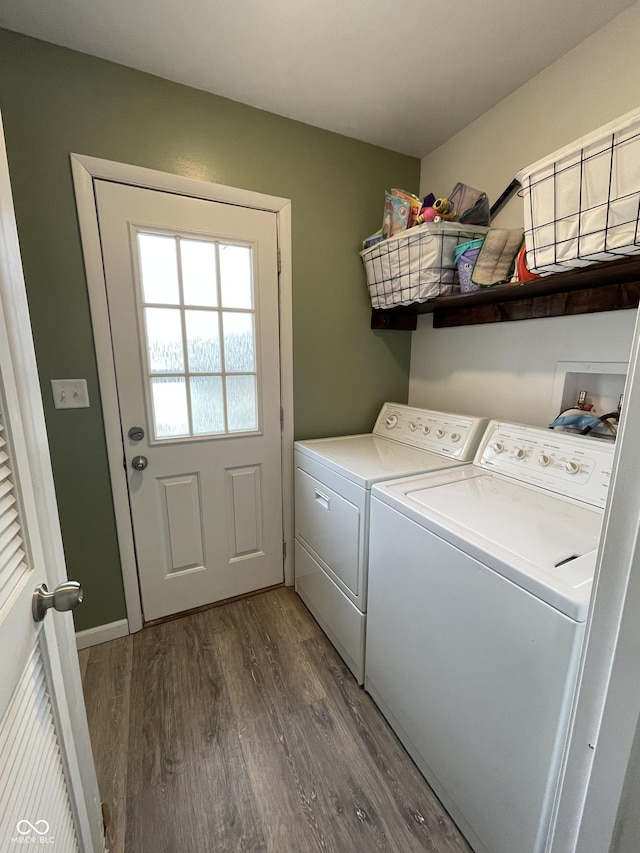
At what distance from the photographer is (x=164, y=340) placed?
1643 millimetres

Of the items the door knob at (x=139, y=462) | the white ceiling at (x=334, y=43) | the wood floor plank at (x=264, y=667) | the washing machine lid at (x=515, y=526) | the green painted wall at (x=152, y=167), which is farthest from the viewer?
the door knob at (x=139, y=462)

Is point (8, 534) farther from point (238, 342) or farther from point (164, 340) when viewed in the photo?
point (238, 342)

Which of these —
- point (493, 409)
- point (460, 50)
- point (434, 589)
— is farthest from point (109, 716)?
point (460, 50)

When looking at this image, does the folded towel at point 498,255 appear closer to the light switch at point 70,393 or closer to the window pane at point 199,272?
the window pane at point 199,272

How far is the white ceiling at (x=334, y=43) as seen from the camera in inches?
45.8

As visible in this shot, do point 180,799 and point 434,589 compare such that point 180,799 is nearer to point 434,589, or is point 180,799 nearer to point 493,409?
point 434,589

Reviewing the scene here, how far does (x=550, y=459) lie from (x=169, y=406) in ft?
5.32

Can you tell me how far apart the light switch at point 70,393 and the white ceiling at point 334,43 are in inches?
48.5

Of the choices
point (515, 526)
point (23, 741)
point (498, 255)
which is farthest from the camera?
point (498, 255)

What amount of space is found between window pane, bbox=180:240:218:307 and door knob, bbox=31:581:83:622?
1.32 metres

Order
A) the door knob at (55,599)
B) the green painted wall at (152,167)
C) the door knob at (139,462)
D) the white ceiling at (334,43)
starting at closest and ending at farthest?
1. the door knob at (55,599)
2. the white ceiling at (334,43)
3. the green painted wall at (152,167)
4. the door knob at (139,462)

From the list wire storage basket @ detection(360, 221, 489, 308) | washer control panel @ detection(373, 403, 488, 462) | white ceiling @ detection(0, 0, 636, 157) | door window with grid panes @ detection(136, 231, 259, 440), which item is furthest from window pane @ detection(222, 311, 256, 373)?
white ceiling @ detection(0, 0, 636, 157)

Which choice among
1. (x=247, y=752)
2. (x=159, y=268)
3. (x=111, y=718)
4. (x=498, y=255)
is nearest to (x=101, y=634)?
(x=111, y=718)

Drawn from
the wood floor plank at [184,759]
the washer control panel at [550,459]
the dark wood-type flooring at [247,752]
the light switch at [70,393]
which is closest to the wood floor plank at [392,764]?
the dark wood-type flooring at [247,752]
